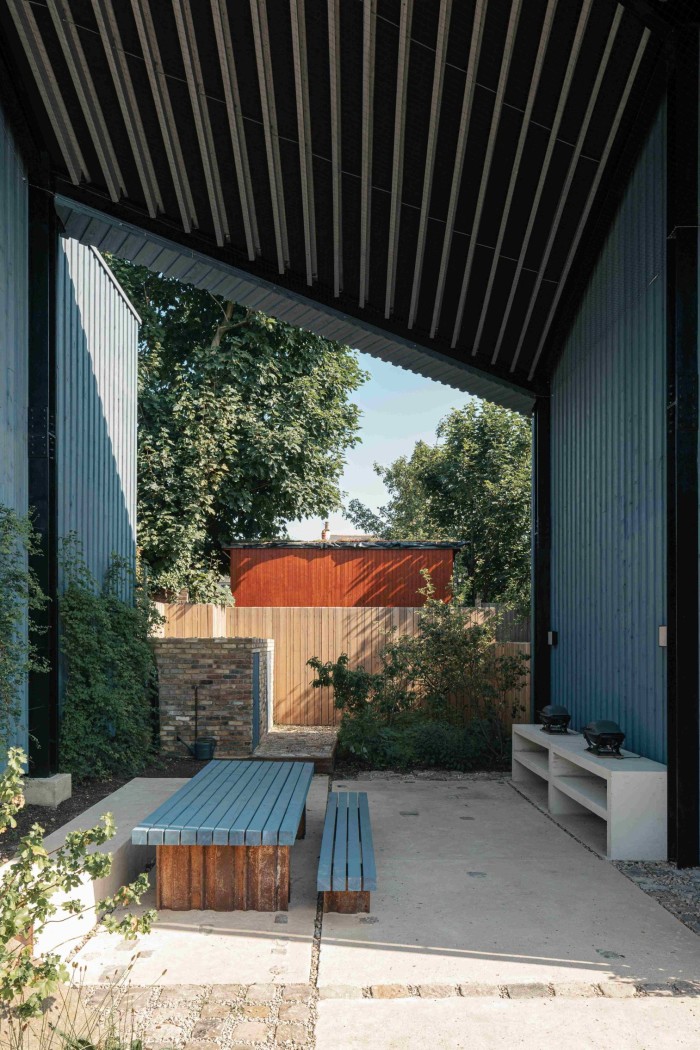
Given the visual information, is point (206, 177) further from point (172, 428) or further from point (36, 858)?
point (172, 428)

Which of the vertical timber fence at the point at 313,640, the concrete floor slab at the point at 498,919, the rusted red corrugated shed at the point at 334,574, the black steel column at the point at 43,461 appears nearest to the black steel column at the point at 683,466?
the concrete floor slab at the point at 498,919

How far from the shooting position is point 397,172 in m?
7.14

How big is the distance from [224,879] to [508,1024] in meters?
1.92

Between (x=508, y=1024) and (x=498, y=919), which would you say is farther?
(x=498, y=919)

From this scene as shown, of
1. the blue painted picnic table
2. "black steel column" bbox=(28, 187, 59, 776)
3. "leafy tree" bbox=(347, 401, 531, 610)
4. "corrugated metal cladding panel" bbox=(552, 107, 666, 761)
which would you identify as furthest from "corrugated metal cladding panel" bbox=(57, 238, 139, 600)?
"leafy tree" bbox=(347, 401, 531, 610)

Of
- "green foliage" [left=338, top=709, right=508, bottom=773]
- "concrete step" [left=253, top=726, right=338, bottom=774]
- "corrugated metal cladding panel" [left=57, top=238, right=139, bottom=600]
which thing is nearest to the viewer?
"corrugated metal cladding panel" [left=57, top=238, right=139, bottom=600]

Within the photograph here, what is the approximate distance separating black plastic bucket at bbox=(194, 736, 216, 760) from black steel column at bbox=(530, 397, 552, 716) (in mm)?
3651

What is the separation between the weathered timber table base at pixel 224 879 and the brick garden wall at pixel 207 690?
472cm

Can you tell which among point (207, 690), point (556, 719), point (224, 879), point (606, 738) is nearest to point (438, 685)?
point (556, 719)

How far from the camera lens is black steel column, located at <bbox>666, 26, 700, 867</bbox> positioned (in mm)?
5559

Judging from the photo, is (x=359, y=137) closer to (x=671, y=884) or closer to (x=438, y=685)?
(x=671, y=884)

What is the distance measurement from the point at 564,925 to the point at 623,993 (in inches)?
32.7

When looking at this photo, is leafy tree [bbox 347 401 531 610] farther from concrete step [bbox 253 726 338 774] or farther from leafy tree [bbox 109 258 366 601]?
concrete step [bbox 253 726 338 774]

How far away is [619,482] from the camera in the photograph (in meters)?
7.11
